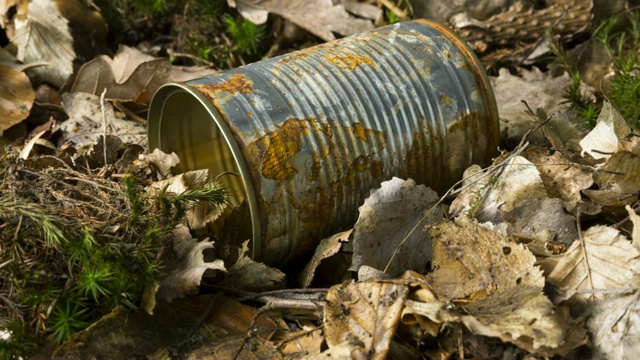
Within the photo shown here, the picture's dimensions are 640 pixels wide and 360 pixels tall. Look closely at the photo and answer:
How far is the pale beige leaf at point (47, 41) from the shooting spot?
3.51m

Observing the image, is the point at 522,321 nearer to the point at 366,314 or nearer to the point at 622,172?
the point at 366,314

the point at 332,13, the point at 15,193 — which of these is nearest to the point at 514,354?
the point at 15,193

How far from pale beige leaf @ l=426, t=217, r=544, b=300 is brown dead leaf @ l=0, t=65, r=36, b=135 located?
175cm

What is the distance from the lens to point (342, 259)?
251cm

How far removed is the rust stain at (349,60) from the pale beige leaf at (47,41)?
1.38m

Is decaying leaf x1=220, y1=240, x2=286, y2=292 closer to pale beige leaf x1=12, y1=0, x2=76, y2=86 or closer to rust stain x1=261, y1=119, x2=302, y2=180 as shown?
rust stain x1=261, y1=119, x2=302, y2=180

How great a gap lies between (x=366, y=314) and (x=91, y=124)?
5.34 ft

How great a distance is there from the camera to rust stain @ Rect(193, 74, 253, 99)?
2.50 meters

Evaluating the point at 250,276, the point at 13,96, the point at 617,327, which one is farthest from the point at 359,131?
the point at 13,96

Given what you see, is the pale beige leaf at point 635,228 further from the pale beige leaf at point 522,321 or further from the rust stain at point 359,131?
the rust stain at point 359,131

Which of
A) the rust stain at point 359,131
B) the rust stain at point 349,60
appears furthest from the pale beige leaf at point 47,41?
the rust stain at point 359,131

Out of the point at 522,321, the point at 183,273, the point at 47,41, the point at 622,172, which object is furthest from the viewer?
the point at 47,41

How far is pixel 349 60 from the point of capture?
8.87ft

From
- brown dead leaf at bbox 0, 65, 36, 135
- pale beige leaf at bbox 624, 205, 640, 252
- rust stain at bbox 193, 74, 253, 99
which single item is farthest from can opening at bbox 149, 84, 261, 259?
pale beige leaf at bbox 624, 205, 640, 252
